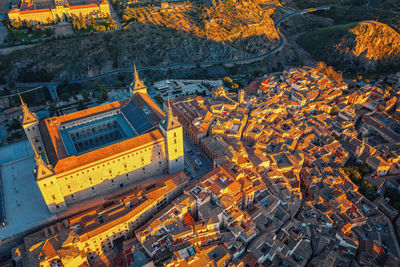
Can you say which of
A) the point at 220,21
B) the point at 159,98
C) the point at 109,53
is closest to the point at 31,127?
the point at 159,98

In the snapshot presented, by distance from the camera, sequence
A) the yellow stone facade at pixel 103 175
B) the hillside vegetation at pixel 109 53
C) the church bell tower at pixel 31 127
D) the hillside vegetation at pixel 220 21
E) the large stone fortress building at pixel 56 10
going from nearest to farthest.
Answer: the yellow stone facade at pixel 103 175, the church bell tower at pixel 31 127, the hillside vegetation at pixel 109 53, the large stone fortress building at pixel 56 10, the hillside vegetation at pixel 220 21

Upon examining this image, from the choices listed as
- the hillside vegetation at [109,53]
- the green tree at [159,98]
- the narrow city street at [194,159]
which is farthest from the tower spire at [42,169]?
the hillside vegetation at [109,53]

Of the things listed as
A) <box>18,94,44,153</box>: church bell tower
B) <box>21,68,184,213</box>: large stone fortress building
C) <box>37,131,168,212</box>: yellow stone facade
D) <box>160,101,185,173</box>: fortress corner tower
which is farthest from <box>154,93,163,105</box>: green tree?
<box>18,94,44,153</box>: church bell tower

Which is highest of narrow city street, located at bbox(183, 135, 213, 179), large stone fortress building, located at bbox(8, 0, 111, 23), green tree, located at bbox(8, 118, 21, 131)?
large stone fortress building, located at bbox(8, 0, 111, 23)

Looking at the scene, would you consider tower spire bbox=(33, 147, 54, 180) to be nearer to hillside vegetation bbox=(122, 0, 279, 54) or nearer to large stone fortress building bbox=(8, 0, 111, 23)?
hillside vegetation bbox=(122, 0, 279, 54)

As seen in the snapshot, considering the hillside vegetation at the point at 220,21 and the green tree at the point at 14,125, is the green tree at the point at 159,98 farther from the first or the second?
the hillside vegetation at the point at 220,21
